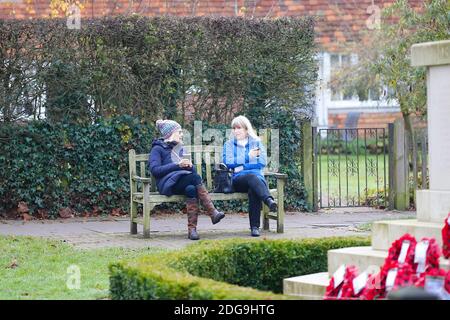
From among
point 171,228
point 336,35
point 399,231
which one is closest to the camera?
point 399,231

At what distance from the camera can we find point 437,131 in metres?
8.47

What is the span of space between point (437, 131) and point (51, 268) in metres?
4.21

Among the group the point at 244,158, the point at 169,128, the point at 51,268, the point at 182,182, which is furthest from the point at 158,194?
the point at 51,268

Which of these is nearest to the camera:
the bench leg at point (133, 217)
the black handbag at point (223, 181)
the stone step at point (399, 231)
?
the stone step at point (399, 231)

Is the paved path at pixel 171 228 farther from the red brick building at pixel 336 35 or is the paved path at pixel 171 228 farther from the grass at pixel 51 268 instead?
the red brick building at pixel 336 35

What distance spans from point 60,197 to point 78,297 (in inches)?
274

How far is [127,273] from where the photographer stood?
25.4ft

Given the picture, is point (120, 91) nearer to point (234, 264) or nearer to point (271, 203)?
point (271, 203)

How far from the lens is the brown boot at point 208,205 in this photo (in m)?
13.2

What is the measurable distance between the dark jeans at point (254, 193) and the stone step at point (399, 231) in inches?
191

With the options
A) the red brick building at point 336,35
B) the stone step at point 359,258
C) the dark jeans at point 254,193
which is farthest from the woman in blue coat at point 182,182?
the red brick building at point 336,35

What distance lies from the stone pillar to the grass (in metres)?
2.73

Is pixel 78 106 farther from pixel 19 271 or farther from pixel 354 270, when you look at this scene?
pixel 354 270
